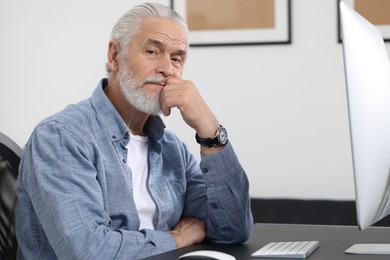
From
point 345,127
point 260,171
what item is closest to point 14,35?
point 260,171

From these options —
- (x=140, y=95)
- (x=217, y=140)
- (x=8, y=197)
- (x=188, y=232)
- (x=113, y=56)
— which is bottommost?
(x=188, y=232)

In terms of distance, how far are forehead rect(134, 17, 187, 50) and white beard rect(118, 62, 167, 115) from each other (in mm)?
107

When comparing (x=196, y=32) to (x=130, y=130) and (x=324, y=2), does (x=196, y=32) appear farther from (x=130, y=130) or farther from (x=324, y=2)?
(x=130, y=130)

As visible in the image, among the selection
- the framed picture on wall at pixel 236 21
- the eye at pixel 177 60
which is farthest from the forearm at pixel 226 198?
the framed picture on wall at pixel 236 21

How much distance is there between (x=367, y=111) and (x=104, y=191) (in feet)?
2.63

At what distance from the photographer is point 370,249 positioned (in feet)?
5.90

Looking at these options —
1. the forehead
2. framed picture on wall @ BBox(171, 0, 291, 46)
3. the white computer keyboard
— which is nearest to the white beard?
the forehead

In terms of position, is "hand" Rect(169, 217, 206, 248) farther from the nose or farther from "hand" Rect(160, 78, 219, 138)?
the nose

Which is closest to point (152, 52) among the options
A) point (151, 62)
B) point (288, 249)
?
point (151, 62)

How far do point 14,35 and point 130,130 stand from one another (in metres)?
1.72

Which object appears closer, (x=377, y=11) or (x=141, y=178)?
(x=141, y=178)

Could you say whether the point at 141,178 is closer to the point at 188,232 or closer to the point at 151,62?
the point at 188,232

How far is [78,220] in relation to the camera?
1.83 m

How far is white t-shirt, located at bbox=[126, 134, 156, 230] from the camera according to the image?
2.14m
